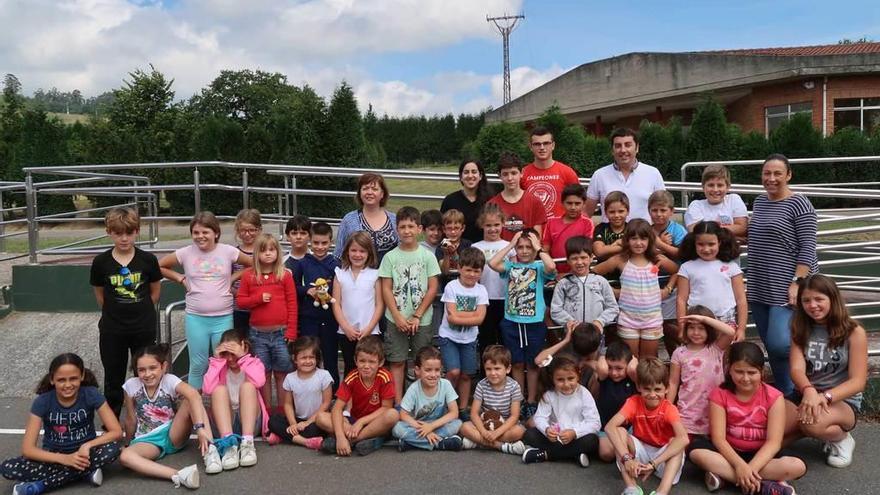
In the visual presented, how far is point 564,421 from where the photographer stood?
414cm

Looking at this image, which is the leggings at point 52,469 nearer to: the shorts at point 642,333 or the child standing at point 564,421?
the child standing at point 564,421

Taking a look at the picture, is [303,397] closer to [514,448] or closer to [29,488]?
[514,448]

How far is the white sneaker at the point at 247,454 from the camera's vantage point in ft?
13.5

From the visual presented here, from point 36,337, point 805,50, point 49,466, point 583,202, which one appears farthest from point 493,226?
point 805,50

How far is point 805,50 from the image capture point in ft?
84.6

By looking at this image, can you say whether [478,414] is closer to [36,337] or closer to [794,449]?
[794,449]

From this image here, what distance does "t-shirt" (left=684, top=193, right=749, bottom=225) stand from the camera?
4.92m

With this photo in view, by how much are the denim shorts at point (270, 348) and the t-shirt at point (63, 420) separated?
3.36ft

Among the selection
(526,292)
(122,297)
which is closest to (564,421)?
(526,292)

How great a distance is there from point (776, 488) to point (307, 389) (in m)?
2.72

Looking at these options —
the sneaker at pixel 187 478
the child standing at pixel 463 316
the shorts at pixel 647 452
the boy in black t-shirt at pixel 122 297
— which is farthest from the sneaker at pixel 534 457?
the boy in black t-shirt at pixel 122 297

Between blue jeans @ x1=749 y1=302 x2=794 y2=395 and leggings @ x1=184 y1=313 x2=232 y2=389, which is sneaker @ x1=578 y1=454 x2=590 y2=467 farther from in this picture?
leggings @ x1=184 y1=313 x2=232 y2=389

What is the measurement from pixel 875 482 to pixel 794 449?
0.51 metres

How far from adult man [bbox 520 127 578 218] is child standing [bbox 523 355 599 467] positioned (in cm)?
135
